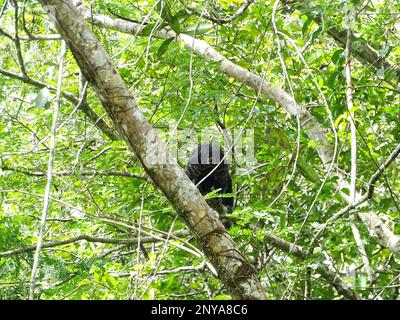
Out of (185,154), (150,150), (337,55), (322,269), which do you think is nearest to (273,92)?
(337,55)

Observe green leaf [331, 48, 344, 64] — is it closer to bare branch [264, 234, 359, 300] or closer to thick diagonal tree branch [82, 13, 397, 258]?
thick diagonal tree branch [82, 13, 397, 258]

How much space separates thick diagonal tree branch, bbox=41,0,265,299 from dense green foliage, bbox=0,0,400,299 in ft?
2.07

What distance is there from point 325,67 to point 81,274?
2269 millimetres

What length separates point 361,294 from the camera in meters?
3.78

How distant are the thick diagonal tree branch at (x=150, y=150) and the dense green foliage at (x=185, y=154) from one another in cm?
63

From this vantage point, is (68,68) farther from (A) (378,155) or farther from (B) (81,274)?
(A) (378,155)

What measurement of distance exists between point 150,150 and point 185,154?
1.94 m

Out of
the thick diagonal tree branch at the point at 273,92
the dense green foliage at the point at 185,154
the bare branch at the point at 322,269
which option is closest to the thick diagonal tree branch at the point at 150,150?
the dense green foliage at the point at 185,154

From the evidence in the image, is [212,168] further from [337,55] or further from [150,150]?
[150,150]

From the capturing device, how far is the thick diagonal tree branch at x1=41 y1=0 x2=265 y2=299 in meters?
1.85

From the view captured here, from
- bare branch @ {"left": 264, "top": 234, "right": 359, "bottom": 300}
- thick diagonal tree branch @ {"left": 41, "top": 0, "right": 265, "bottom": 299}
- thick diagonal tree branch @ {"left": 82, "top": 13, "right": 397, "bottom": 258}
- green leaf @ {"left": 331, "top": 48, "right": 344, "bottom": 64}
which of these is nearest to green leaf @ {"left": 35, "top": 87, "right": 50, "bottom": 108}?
thick diagonal tree branch @ {"left": 41, "top": 0, "right": 265, "bottom": 299}

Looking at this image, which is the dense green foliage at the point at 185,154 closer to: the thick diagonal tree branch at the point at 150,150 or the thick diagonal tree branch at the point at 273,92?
the thick diagonal tree branch at the point at 273,92

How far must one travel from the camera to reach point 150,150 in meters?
1.93
